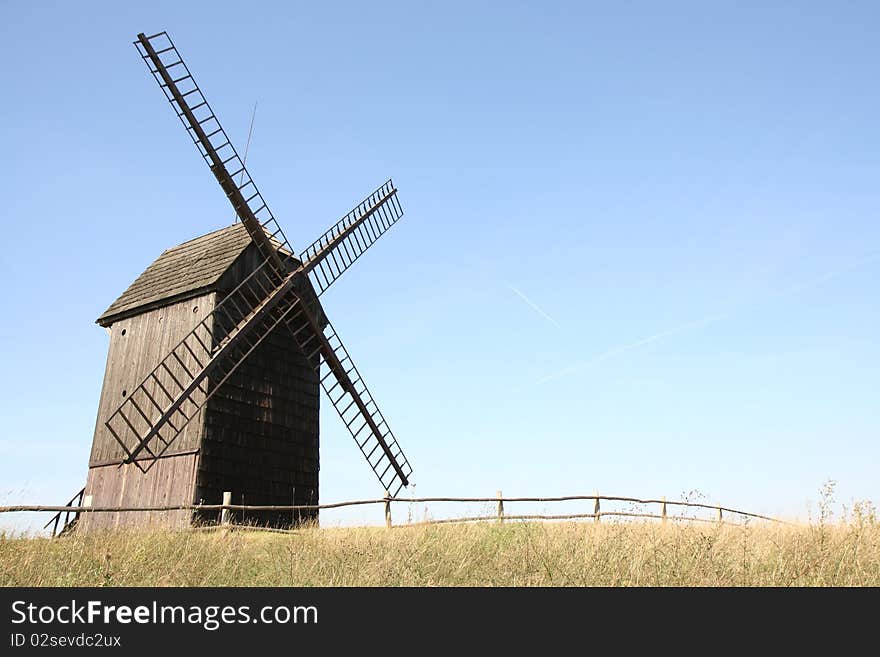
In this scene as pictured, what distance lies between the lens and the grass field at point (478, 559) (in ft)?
25.0

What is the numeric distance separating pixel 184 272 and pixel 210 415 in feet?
13.9

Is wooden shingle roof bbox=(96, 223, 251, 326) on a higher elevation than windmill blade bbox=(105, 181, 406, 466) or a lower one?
higher

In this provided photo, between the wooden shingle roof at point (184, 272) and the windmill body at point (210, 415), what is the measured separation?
0.04m

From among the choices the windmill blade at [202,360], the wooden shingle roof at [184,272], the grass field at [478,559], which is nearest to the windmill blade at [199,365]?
the windmill blade at [202,360]

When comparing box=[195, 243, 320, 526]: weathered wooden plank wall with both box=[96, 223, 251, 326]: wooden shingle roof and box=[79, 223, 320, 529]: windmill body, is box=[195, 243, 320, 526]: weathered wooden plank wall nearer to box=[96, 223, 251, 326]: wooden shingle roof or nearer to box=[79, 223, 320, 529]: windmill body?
box=[79, 223, 320, 529]: windmill body

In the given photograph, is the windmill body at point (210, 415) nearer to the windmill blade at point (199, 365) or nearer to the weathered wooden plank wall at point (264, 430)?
the weathered wooden plank wall at point (264, 430)

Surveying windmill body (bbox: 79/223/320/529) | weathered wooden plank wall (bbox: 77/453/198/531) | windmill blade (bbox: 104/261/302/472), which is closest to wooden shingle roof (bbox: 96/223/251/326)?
windmill body (bbox: 79/223/320/529)

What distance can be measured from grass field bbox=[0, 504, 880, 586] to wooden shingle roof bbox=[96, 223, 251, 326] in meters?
6.87

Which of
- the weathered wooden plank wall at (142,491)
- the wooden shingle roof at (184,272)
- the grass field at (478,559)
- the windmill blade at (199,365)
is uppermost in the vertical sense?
the wooden shingle roof at (184,272)

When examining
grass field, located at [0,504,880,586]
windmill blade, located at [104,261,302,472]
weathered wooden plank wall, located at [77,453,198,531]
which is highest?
windmill blade, located at [104,261,302,472]

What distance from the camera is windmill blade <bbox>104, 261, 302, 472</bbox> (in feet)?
50.3

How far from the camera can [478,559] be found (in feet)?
28.9

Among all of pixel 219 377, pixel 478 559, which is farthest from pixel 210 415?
pixel 478 559
